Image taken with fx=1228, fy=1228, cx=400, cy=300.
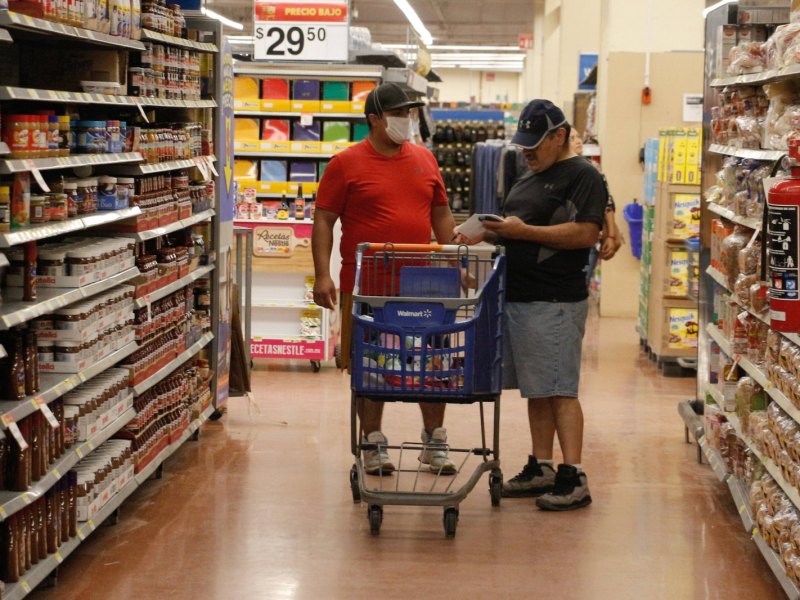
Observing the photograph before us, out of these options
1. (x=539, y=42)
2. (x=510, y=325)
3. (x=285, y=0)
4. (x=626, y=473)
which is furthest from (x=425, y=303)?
(x=539, y=42)

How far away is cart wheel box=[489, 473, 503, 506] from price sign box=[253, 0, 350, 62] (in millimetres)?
5161

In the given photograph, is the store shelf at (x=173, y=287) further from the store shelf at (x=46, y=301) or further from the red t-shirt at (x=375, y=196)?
the red t-shirt at (x=375, y=196)

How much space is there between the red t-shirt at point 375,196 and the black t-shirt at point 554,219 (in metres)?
0.53

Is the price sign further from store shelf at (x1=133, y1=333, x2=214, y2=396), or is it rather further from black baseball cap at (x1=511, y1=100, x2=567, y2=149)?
black baseball cap at (x1=511, y1=100, x2=567, y2=149)

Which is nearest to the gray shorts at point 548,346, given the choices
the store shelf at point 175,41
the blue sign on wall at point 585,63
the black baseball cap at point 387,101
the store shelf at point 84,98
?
the black baseball cap at point 387,101

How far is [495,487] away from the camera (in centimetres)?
529

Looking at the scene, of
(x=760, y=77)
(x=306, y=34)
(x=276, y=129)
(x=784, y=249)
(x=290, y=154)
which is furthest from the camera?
(x=306, y=34)

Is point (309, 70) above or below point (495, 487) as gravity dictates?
above

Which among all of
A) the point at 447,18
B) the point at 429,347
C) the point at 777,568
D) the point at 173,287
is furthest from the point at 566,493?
the point at 447,18

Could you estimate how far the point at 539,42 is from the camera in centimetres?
2523

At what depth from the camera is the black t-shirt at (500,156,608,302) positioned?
5172 millimetres

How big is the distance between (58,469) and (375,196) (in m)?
2.06

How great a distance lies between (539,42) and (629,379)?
695 inches

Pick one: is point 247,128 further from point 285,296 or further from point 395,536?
point 395,536
